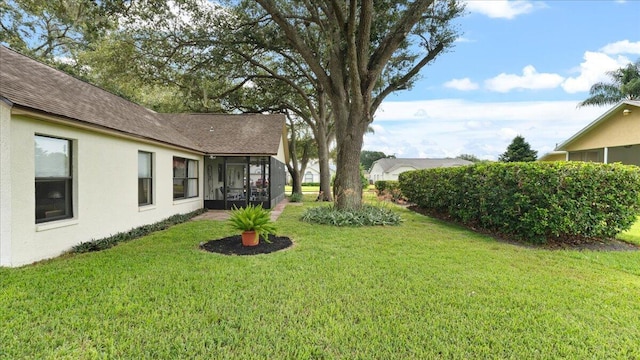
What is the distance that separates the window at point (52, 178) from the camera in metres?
5.62

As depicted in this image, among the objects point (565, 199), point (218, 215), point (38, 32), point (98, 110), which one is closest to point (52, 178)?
point (98, 110)

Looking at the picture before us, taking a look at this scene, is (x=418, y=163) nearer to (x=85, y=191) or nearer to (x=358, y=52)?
(x=358, y=52)

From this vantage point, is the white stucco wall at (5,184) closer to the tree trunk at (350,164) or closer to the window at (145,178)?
the window at (145,178)

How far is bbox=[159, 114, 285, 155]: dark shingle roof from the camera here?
13.7 m

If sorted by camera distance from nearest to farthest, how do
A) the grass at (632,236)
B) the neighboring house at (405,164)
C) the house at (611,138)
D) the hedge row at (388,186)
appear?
1. the grass at (632,236)
2. the house at (611,138)
3. the hedge row at (388,186)
4. the neighboring house at (405,164)

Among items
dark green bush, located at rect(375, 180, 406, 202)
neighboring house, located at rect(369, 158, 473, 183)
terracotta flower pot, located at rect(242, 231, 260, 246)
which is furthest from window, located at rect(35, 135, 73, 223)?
neighboring house, located at rect(369, 158, 473, 183)

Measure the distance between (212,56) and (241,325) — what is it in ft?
43.9

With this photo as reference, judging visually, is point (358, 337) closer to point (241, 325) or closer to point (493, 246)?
point (241, 325)

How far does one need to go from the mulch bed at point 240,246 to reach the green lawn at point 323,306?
1.56ft

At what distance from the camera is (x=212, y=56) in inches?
538

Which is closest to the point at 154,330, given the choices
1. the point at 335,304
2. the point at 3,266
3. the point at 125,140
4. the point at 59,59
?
the point at 335,304

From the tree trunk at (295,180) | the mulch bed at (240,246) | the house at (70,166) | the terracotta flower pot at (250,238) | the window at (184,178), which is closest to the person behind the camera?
the house at (70,166)

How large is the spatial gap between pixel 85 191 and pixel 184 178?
19.2 ft

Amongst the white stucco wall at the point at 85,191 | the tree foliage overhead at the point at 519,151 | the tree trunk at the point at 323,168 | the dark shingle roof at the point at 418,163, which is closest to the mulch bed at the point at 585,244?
the white stucco wall at the point at 85,191
